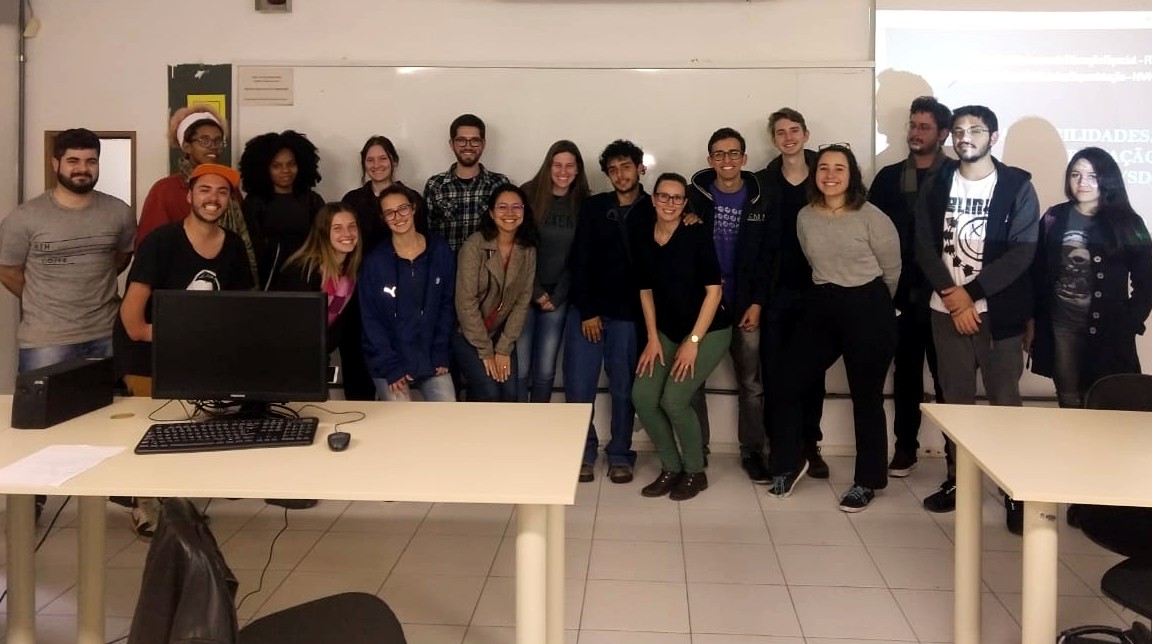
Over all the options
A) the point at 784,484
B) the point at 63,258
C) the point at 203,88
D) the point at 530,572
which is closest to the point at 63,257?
the point at 63,258

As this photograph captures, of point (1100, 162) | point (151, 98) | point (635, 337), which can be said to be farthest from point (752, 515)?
point (151, 98)

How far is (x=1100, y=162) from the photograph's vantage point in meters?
3.64

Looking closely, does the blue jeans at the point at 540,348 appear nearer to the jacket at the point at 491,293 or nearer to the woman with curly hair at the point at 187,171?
the jacket at the point at 491,293

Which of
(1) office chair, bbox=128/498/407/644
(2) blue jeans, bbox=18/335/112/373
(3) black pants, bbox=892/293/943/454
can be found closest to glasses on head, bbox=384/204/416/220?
(2) blue jeans, bbox=18/335/112/373

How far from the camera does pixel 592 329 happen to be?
149 inches

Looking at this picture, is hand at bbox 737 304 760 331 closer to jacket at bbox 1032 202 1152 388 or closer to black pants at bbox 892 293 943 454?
black pants at bbox 892 293 943 454

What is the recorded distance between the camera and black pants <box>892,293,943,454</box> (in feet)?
12.5

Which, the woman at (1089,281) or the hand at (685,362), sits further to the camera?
the hand at (685,362)

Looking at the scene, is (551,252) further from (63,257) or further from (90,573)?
(90,573)

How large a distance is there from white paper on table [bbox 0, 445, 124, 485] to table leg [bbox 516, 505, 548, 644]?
102 centimetres

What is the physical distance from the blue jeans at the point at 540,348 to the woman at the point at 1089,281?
2148mm

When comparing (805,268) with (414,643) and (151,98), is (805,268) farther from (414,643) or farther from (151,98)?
(151,98)

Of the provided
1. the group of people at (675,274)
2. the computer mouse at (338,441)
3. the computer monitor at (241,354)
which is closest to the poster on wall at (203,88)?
the group of people at (675,274)

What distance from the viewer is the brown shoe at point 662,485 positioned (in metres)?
3.69
